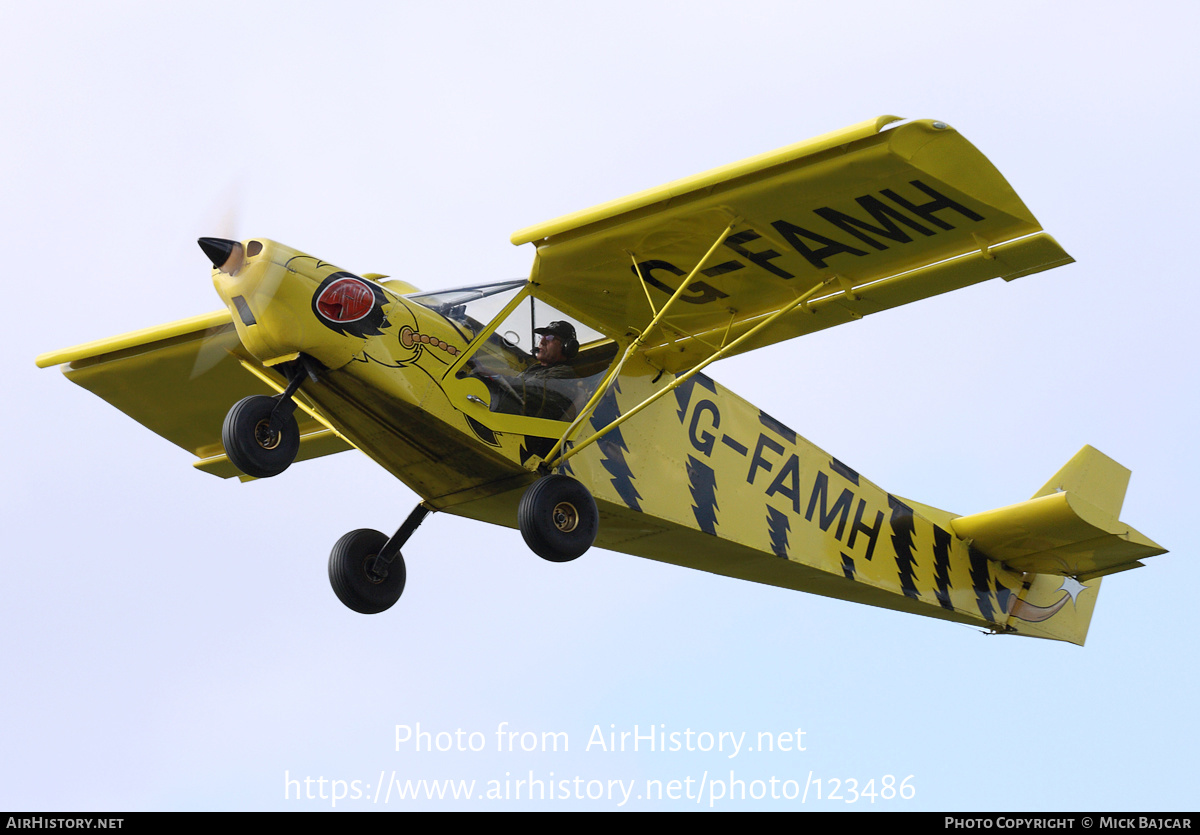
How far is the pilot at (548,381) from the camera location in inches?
398

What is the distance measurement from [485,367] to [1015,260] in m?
3.50

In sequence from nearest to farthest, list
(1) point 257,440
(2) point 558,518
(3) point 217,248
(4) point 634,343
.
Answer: (1) point 257,440 → (3) point 217,248 → (2) point 558,518 → (4) point 634,343

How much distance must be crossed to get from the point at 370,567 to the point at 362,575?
0.08 meters

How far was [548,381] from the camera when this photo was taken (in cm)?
1033

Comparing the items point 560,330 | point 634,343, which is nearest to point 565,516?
point 634,343

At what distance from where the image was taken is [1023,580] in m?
14.7

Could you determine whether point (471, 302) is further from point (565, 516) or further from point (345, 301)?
point (565, 516)

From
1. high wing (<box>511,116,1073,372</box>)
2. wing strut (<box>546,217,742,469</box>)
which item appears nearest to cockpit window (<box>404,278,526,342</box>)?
high wing (<box>511,116,1073,372</box>)

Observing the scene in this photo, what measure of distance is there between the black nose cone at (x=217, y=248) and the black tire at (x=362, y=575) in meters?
2.40

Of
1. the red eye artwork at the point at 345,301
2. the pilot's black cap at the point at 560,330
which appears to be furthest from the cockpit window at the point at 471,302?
the red eye artwork at the point at 345,301

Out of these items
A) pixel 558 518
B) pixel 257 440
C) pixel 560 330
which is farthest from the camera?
pixel 560 330

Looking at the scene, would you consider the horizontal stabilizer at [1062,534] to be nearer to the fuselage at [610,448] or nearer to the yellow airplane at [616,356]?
the fuselage at [610,448]

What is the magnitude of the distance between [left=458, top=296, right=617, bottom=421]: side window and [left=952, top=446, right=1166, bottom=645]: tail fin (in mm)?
5102

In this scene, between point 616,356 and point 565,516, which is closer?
point 565,516
